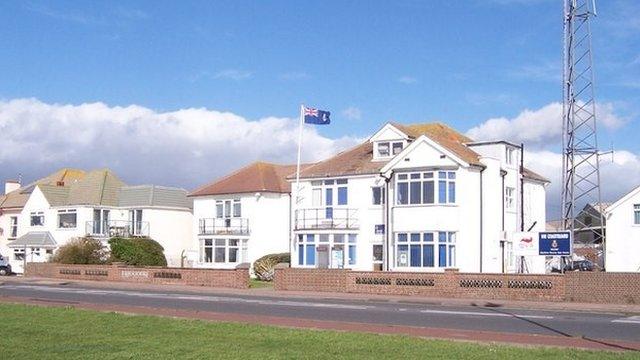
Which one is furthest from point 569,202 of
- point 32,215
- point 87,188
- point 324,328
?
point 32,215

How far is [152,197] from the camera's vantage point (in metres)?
65.7

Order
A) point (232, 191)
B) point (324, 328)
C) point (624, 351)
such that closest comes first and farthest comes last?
point (624, 351), point (324, 328), point (232, 191)

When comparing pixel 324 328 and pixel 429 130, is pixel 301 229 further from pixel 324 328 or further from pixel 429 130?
pixel 324 328

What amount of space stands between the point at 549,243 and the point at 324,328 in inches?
715

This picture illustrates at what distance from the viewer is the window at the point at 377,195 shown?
4597 centimetres

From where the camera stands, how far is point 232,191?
55.9 m

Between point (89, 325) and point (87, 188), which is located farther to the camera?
point (87, 188)

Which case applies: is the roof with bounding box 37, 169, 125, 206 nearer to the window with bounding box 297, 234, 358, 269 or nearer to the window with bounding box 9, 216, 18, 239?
the window with bounding box 9, 216, 18, 239

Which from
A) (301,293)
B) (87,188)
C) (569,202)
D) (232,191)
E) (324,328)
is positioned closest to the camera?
(324,328)

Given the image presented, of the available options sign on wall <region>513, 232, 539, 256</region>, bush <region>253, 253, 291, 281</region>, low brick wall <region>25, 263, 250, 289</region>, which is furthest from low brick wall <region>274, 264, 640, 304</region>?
bush <region>253, 253, 291, 281</region>

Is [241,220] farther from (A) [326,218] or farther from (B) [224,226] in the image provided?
(A) [326,218]

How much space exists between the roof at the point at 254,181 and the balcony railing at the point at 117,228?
868cm

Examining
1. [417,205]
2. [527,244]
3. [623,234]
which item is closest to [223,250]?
[417,205]

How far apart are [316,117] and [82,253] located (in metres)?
20.6
